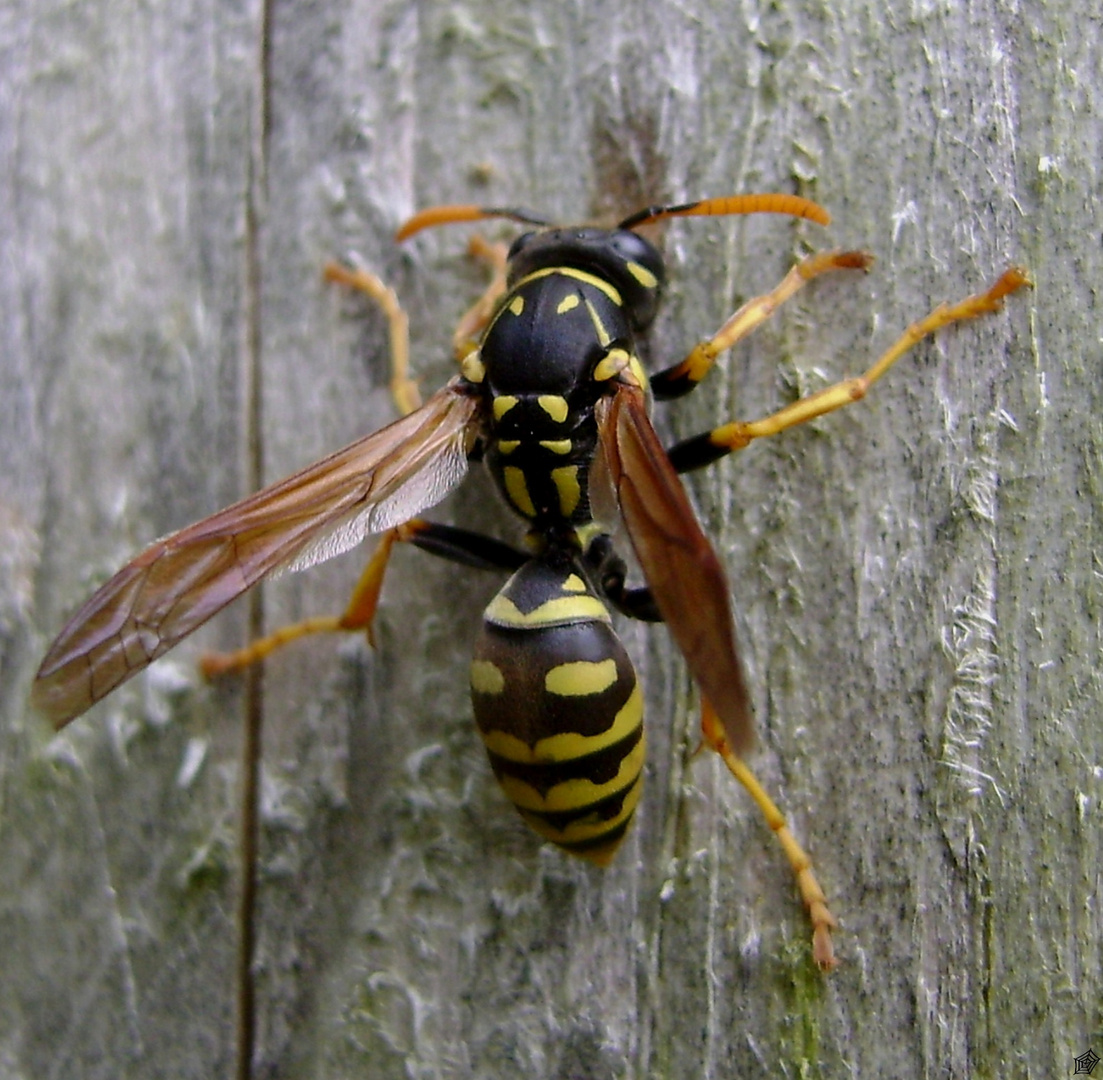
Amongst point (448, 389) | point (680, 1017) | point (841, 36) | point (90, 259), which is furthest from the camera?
point (90, 259)

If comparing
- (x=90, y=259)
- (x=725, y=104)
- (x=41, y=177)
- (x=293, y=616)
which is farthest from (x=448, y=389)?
(x=41, y=177)

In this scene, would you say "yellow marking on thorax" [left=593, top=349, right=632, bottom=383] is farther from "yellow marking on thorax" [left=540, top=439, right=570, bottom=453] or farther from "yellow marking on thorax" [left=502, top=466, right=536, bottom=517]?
"yellow marking on thorax" [left=502, top=466, right=536, bottom=517]

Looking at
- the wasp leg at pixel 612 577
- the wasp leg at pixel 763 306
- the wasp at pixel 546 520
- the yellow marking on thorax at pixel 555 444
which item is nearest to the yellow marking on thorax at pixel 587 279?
the wasp at pixel 546 520

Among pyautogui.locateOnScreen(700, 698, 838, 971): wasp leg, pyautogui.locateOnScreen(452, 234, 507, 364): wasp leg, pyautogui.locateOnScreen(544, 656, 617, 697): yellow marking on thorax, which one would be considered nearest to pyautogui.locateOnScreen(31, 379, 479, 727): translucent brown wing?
pyautogui.locateOnScreen(452, 234, 507, 364): wasp leg

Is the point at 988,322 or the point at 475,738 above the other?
the point at 988,322

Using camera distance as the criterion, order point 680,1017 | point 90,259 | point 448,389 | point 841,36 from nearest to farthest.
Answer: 1. point 680,1017
2. point 841,36
3. point 448,389
4. point 90,259

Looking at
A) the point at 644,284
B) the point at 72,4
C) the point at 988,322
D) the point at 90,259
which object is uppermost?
the point at 72,4

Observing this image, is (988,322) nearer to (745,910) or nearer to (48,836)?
(745,910)

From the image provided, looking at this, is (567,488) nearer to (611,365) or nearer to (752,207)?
(611,365)
